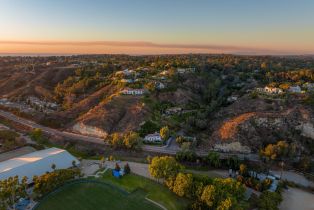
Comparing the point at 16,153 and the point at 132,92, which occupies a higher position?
the point at 132,92

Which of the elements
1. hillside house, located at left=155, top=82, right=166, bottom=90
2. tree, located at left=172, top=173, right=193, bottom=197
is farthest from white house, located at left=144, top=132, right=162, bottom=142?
hillside house, located at left=155, top=82, right=166, bottom=90

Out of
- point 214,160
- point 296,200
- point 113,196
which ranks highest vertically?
point 214,160

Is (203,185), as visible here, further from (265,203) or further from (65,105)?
(65,105)

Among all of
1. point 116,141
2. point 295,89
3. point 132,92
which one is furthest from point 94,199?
point 295,89

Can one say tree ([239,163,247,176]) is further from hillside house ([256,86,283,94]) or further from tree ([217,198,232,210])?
hillside house ([256,86,283,94])

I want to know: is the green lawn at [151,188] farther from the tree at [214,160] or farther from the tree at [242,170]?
the tree at [242,170]

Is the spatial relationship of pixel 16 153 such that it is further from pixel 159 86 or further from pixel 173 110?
pixel 159 86

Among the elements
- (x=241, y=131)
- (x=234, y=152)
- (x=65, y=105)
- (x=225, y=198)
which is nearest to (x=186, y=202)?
(x=225, y=198)
